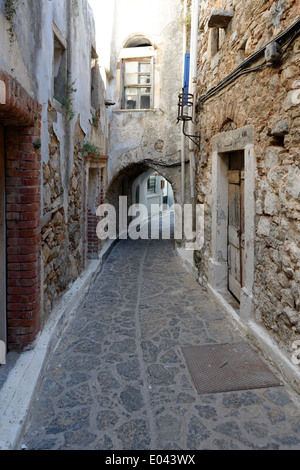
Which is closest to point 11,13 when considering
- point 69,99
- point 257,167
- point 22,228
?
point 22,228

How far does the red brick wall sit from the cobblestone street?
515 millimetres

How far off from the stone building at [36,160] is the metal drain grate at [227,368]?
1.54 m

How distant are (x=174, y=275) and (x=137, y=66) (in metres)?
5.94

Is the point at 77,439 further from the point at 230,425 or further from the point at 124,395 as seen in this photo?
the point at 230,425

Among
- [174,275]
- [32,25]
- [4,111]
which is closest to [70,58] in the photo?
[32,25]

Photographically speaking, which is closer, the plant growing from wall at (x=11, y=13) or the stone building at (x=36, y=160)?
the plant growing from wall at (x=11, y=13)

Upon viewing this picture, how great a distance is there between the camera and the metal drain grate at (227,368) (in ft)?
9.57

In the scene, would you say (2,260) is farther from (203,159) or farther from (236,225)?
(203,159)

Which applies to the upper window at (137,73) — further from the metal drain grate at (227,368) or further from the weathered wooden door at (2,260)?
the metal drain grate at (227,368)

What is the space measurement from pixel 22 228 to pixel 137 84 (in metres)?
7.47

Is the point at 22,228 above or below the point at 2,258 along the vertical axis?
above

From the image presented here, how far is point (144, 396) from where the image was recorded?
110 inches

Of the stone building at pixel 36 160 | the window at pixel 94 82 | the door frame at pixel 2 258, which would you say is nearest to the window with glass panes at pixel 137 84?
the window at pixel 94 82

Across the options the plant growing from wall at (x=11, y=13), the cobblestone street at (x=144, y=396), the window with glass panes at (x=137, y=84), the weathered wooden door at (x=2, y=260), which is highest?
the window with glass panes at (x=137, y=84)
